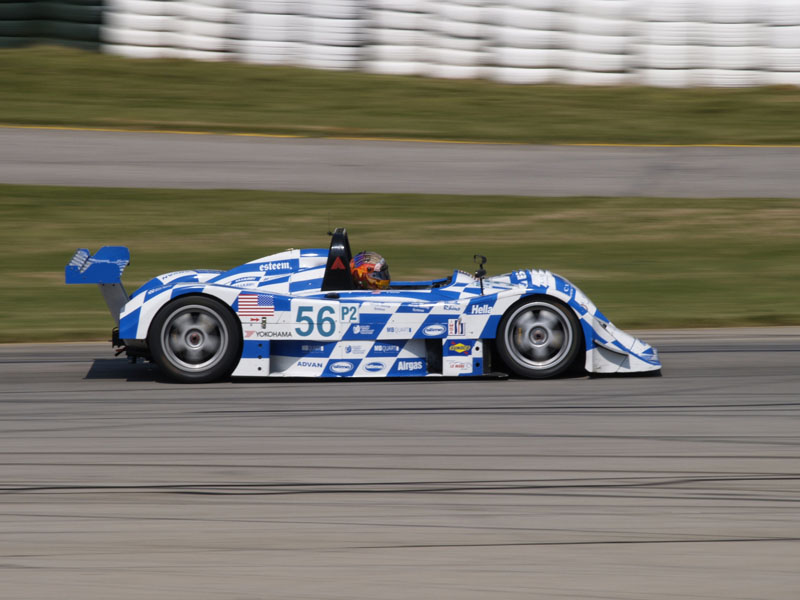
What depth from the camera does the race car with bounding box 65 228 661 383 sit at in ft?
26.0

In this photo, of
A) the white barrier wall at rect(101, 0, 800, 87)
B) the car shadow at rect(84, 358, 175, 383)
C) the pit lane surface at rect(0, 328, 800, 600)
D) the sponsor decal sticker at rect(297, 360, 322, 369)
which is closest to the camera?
the pit lane surface at rect(0, 328, 800, 600)

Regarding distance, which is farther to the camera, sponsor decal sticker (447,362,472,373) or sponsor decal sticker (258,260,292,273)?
sponsor decal sticker (258,260,292,273)

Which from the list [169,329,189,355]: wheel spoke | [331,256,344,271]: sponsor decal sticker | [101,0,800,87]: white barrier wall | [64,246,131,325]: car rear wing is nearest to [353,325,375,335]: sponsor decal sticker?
[331,256,344,271]: sponsor decal sticker

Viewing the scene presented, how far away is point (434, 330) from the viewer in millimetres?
7914

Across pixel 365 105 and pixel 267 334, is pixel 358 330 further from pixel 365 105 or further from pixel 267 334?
pixel 365 105

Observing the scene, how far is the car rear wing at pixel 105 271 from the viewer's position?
8.19 meters

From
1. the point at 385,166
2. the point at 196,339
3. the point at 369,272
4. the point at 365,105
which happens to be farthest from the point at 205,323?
the point at 365,105

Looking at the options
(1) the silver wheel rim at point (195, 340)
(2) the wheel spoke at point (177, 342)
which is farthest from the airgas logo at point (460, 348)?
(2) the wheel spoke at point (177, 342)

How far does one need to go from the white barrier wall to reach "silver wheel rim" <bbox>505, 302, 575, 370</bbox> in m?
13.4

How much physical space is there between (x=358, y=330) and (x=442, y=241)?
6.28 metres

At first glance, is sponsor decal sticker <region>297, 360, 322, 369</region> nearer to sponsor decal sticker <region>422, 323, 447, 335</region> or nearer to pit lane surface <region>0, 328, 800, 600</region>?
pit lane surface <region>0, 328, 800, 600</region>

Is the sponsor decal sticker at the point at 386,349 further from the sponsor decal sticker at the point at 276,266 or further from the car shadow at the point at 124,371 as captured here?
the car shadow at the point at 124,371

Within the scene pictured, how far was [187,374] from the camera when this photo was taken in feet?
26.3

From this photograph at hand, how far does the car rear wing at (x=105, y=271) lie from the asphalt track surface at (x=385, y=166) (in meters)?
8.31
